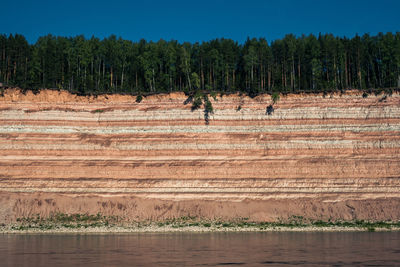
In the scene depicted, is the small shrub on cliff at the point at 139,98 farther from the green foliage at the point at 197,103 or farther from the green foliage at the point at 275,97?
the green foliage at the point at 275,97

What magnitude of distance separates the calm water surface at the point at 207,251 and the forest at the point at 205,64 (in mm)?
26474

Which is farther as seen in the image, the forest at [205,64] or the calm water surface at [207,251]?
the forest at [205,64]

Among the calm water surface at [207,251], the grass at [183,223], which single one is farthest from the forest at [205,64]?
the calm water surface at [207,251]

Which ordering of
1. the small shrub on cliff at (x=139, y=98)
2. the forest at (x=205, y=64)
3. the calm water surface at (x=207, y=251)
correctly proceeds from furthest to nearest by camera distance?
the forest at (x=205, y=64) < the small shrub on cliff at (x=139, y=98) < the calm water surface at (x=207, y=251)

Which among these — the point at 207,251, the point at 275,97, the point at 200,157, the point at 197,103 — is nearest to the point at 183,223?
the point at 200,157

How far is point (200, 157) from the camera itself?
49688mm

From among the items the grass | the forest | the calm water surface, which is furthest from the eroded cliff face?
A: the calm water surface

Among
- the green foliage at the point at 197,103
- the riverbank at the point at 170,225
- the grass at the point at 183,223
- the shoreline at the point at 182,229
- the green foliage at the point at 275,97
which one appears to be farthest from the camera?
the green foliage at the point at 197,103

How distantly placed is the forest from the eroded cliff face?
4.03 meters

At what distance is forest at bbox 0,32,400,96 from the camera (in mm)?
57250

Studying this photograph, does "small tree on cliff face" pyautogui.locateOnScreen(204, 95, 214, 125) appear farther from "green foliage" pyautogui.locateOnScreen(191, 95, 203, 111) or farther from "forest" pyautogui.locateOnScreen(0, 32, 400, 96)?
"forest" pyautogui.locateOnScreen(0, 32, 400, 96)

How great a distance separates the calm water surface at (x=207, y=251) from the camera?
22.3 meters

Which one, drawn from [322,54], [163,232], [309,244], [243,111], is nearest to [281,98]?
[243,111]

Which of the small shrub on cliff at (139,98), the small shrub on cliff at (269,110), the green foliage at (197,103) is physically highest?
the small shrub on cliff at (139,98)
